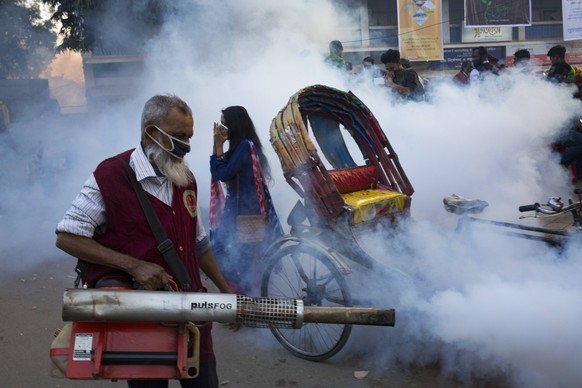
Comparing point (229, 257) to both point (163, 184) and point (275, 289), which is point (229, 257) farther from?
point (163, 184)

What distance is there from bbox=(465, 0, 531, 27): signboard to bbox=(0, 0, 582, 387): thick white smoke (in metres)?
12.8

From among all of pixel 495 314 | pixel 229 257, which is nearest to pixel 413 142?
pixel 229 257

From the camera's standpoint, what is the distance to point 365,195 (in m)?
4.31

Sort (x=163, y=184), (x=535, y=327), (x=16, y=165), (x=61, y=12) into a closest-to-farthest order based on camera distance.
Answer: (x=163, y=184)
(x=535, y=327)
(x=16, y=165)
(x=61, y=12)

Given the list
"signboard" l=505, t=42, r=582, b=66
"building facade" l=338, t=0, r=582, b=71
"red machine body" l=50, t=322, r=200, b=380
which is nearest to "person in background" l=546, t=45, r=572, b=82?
"red machine body" l=50, t=322, r=200, b=380

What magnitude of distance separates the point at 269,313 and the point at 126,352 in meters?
0.49

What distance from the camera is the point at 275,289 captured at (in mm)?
4020

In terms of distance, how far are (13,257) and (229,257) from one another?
146 inches

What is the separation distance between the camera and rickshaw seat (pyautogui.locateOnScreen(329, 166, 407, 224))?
3.99 meters

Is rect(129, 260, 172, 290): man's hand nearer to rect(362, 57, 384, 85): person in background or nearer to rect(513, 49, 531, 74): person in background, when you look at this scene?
rect(362, 57, 384, 85): person in background

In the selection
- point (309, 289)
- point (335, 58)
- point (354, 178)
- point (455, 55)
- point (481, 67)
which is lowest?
point (309, 289)

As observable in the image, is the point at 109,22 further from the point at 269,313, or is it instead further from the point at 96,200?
the point at 269,313

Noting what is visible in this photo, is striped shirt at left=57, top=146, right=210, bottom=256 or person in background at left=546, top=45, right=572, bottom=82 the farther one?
person in background at left=546, top=45, right=572, bottom=82

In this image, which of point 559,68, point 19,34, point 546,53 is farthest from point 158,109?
point 546,53
